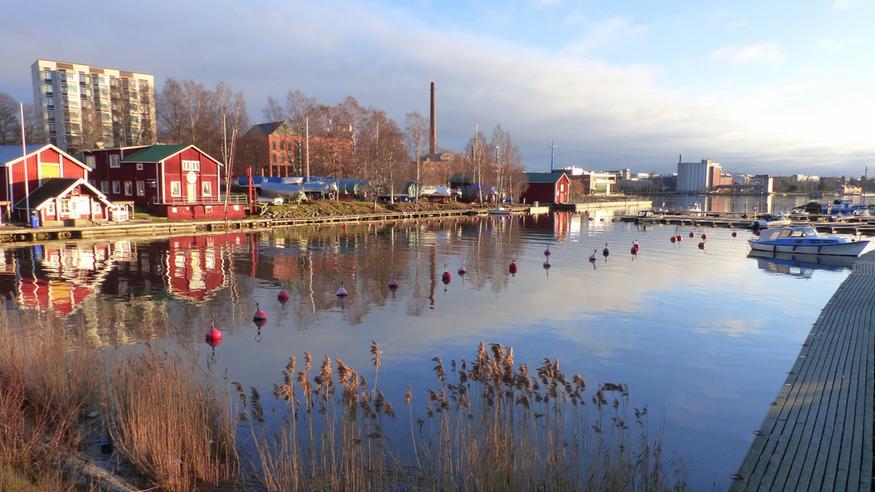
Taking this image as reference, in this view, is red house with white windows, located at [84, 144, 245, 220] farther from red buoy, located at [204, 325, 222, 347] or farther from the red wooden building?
the red wooden building

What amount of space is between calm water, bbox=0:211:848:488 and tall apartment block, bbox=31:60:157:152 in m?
72.7

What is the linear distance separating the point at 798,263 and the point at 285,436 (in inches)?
1401

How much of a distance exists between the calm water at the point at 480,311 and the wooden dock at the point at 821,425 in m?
0.63

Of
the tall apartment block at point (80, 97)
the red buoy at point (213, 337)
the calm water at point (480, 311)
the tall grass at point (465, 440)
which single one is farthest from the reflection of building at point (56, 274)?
the tall apartment block at point (80, 97)

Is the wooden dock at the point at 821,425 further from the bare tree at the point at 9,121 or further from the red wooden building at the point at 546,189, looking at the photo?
the bare tree at the point at 9,121

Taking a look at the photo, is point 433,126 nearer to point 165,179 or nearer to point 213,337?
point 165,179

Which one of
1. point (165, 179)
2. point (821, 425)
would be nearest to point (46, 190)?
point (165, 179)

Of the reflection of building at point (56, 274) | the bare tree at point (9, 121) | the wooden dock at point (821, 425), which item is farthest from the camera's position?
the bare tree at point (9, 121)

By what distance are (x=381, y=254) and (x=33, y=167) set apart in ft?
98.3

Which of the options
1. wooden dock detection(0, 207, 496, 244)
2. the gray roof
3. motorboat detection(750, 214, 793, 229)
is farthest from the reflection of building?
motorboat detection(750, 214, 793, 229)

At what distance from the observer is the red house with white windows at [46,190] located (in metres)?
42.4

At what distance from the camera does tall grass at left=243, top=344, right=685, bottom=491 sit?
22.3ft

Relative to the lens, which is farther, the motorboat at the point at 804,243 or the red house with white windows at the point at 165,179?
the red house with white windows at the point at 165,179

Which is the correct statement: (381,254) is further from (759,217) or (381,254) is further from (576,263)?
(759,217)
